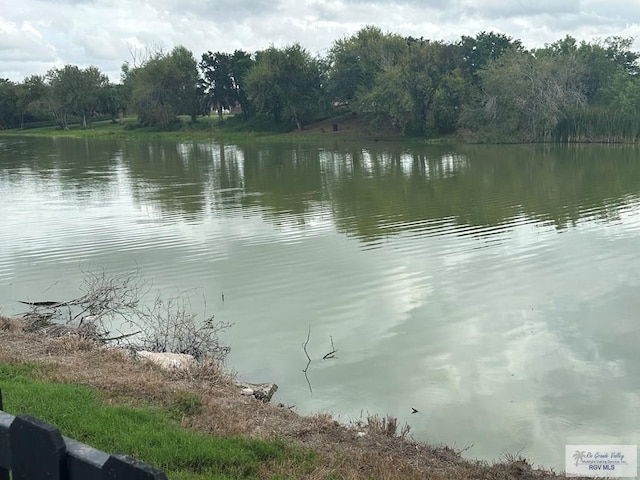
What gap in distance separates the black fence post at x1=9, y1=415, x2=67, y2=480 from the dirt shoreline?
2.80 meters

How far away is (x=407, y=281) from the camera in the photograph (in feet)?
41.9

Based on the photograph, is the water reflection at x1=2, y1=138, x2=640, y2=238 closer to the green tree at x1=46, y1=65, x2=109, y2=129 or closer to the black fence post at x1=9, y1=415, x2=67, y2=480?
the black fence post at x1=9, y1=415, x2=67, y2=480

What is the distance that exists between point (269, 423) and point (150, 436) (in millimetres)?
1327

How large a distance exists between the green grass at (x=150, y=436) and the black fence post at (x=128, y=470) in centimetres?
269

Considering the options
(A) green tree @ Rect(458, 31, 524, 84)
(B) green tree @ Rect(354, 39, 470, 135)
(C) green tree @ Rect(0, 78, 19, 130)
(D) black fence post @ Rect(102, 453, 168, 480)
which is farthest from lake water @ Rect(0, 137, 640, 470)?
(C) green tree @ Rect(0, 78, 19, 130)

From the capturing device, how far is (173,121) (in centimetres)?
8481

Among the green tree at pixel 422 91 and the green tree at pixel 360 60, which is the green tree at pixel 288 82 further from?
the green tree at pixel 422 91

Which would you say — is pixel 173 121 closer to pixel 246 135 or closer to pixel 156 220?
pixel 246 135


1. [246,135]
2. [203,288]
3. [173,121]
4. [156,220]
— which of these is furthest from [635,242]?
[173,121]

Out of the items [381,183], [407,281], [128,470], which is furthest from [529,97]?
[128,470]

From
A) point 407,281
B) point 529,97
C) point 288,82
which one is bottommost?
point 407,281

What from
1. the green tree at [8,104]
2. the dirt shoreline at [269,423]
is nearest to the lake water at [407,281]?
the dirt shoreline at [269,423]
